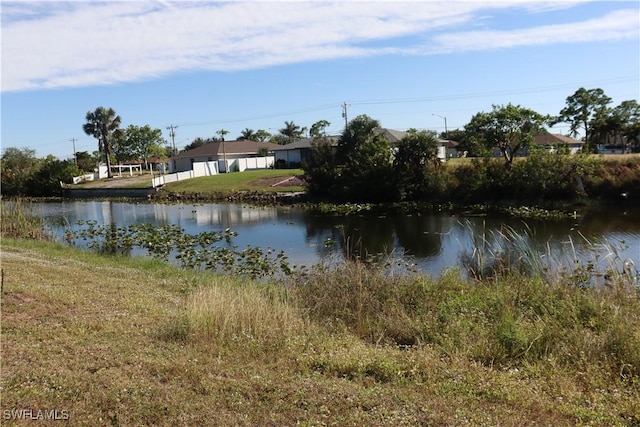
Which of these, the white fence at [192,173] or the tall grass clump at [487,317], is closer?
the tall grass clump at [487,317]

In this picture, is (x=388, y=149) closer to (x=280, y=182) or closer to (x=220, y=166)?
(x=280, y=182)

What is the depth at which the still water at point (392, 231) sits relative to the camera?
18.0 meters

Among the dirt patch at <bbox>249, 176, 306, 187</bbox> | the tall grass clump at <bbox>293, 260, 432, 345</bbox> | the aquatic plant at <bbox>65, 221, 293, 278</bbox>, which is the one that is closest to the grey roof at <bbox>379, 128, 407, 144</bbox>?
the dirt patch at <bbox>249, 176, 306, 187</bbox>

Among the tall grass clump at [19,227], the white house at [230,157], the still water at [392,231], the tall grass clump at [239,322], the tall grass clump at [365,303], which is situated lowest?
the still water at [392,231]

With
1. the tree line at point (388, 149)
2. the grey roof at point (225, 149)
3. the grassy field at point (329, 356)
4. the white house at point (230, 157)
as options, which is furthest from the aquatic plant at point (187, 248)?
the grey roof at point (225, 149)

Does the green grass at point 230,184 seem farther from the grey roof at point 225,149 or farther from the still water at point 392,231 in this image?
the grey roof at point 225,149

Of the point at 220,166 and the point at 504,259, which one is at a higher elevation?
the point at 220,166

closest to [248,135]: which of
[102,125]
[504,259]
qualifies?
[102,125]

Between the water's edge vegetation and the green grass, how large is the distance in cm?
3910

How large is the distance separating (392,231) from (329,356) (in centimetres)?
2022

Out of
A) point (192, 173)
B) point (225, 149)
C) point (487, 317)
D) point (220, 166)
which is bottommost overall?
point (487, 317)

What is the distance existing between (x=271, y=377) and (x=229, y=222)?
27144 millimetres

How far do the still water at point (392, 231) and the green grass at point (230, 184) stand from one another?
8.73 meters

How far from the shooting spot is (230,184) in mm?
53438
